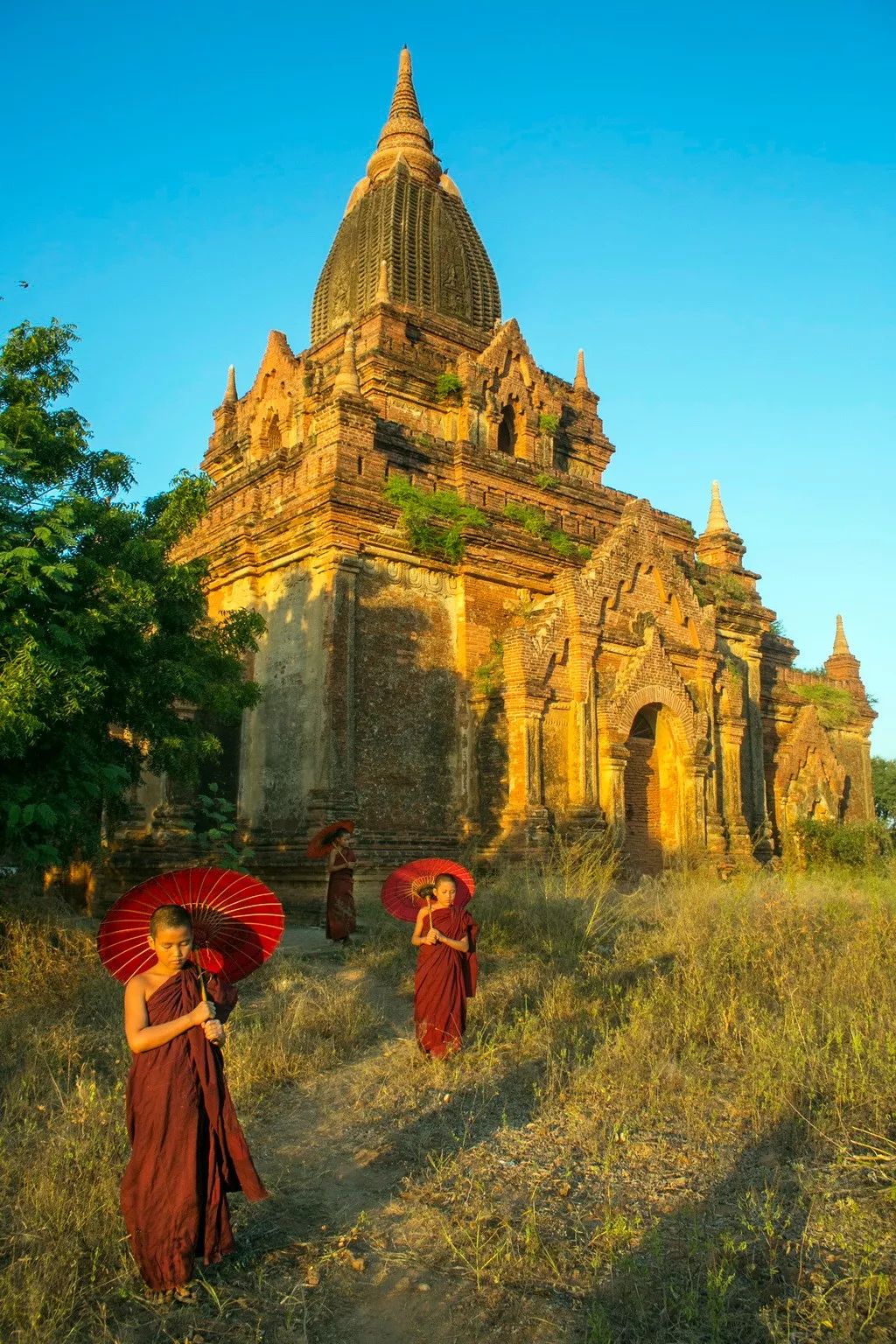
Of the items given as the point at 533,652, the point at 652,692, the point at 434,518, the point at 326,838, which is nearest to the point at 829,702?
the point at 652,692

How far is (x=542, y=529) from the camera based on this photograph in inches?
682

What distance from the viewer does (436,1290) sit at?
442 centimetres

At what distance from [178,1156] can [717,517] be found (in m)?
20.2

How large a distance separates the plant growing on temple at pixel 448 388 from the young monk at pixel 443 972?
1342 centimetres

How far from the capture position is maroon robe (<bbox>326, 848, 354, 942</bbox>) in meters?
12.2

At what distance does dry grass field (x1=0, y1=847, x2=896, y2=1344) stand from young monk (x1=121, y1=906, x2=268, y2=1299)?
25 cm

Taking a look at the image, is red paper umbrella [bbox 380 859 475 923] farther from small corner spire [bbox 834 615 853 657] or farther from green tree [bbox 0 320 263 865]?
small corner spire [bbox 834 615 853 657]

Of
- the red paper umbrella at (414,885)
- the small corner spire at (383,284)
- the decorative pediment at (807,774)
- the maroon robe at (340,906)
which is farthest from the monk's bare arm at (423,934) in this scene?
the small corner spire at (383,284)

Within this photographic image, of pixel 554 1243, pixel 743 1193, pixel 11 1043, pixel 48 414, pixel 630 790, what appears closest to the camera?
pixel 554 1243

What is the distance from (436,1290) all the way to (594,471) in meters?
20.2

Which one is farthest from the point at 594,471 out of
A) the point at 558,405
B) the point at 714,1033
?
the point at 714,1033

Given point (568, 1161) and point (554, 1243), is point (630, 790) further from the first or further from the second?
point (554, 1243)

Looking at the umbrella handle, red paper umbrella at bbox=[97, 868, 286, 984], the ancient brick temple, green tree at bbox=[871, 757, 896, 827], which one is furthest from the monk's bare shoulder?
green tree at bbox=[871, 757, 896, 827]

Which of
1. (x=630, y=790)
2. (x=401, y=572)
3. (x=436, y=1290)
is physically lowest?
(x=436, y=1290)
